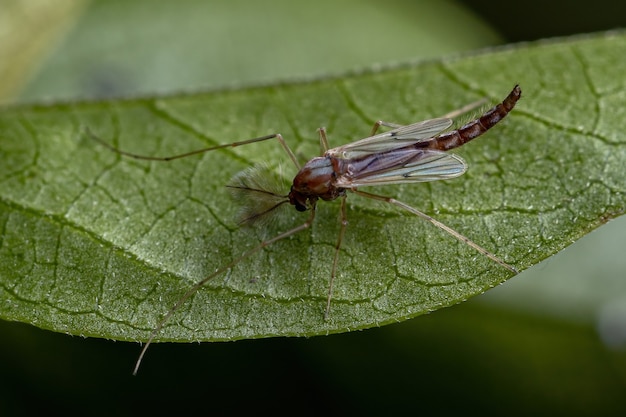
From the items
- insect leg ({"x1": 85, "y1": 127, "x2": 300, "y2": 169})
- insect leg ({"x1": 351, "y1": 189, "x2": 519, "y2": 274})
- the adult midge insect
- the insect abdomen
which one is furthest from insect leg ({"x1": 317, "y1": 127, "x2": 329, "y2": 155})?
the insect abdomen

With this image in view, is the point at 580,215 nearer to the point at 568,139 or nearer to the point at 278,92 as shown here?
the point at 568,139

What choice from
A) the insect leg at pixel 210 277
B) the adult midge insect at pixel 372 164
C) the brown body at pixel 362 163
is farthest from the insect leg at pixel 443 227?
the insect leg at pixel 210 277

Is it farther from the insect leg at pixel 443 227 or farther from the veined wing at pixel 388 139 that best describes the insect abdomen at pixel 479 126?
the insect leg at pixel 443 227

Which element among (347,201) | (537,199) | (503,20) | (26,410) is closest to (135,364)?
(26,410)

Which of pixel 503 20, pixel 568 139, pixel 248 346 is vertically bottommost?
pixel 248 346

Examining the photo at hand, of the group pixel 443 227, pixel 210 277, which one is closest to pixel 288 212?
pixel 210 277

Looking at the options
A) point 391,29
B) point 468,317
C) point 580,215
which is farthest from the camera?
point 391,29
